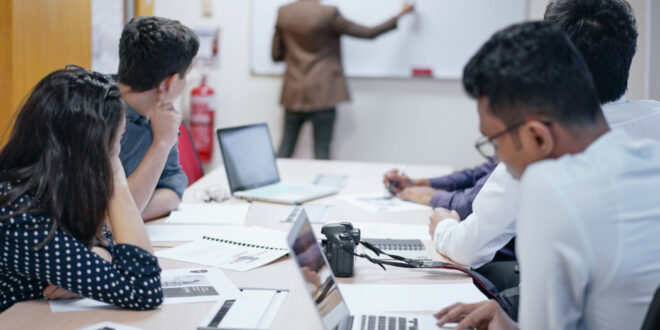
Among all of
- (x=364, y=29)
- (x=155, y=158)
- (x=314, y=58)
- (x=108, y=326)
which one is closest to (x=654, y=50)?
(x=364, y=29)

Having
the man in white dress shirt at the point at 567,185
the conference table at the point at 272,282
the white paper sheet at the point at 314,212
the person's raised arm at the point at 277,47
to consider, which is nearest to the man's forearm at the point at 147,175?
the conference table at the point at 272,282

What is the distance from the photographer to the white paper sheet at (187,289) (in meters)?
1.21

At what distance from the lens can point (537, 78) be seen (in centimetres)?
88

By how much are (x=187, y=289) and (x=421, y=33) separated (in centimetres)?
361

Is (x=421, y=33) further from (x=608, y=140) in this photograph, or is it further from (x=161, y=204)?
(x=608, y=140)

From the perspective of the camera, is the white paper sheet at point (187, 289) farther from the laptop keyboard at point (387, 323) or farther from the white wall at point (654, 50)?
the white wall at point (654, 50)

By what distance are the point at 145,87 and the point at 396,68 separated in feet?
9.60

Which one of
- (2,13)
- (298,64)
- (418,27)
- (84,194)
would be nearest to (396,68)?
(418,27)

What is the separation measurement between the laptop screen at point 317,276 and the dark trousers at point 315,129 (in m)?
3.42

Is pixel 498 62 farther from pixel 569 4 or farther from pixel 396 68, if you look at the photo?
pixel 396 68

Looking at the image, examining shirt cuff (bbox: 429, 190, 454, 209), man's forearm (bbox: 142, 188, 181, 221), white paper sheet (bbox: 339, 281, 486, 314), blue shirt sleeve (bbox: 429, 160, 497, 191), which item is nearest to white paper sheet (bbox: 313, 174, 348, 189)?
blue shirt sleeve (bbox: 429, 160, 497, 191)

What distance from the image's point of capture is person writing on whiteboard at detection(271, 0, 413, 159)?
4.32 meters

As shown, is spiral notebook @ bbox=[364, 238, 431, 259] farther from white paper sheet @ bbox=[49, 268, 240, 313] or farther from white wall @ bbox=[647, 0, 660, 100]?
white wall @ bbox=[647, 0, 660, 100]

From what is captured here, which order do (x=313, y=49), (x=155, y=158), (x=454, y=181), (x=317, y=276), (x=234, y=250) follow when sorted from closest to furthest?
(x=317, y=276)
(x=234, y=250)
(x=155, y=158)
(x=454, y=181)
(x=313, y=49)
